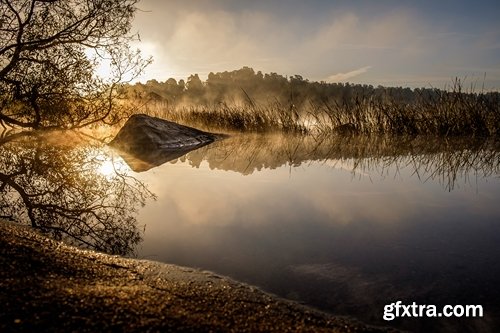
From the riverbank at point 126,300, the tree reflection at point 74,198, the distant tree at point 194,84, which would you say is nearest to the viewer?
the riverbank at point 126,300

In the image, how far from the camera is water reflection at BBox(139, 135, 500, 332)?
2350 millimetres

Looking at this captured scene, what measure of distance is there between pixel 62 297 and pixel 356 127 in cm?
1331

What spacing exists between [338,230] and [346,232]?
0.08m

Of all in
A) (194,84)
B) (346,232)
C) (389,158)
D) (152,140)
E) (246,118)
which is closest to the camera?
(346,232)

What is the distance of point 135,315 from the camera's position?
180 cm

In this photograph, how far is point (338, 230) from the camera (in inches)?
137

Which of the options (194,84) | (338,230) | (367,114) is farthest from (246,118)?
(194,84)

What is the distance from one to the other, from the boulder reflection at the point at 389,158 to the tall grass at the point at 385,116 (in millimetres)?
1537

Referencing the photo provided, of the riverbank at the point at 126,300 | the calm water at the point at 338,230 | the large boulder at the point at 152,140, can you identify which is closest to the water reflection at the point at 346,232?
the calm water at the point at 338,230

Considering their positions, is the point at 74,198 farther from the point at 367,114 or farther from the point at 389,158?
the point at 367,114

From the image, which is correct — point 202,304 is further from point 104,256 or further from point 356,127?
point 356,127

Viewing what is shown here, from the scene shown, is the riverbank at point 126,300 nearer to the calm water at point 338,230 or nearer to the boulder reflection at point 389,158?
the calm water at point 338,230

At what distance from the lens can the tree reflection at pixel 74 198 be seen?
11.0 ft

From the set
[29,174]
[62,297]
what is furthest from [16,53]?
[62,297]
